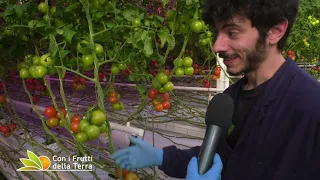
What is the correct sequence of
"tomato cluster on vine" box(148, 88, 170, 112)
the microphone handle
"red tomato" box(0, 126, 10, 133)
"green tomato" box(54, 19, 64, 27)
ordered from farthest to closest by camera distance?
"red tomato" box(0, 126, 10, 133) < "tomato cluster on vine" box(148, 88, 170, 112) < "green tomato" box(54, 19, 64, 27) < the microphone handle

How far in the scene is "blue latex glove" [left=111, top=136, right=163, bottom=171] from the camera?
1103 millimetres

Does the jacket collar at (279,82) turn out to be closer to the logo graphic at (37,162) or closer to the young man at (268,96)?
the young man at (268,96)

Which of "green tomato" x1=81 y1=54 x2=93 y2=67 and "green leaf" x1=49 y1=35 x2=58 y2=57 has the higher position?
"green leaf" x1=49 y1=35 x2=58 y2=57

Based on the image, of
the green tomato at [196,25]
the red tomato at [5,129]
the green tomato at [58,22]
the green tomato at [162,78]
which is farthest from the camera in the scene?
the red tomato at [5,129]

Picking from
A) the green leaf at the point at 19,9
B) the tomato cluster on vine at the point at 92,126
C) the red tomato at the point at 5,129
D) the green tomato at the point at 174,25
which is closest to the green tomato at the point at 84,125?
the tomato cluster on vine at the point at 92,126

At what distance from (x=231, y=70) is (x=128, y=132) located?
0.57 m

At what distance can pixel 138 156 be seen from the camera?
113 centimetres

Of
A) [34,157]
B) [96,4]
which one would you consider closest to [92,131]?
[96,4]

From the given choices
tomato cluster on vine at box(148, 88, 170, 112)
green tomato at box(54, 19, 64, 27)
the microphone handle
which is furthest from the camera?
tomato cluster on vine at box(148, 88, 170, 112)

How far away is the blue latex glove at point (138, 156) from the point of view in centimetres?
110

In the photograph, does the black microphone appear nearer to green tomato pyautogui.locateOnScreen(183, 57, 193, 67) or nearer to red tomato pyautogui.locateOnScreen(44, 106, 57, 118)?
green tomato pyautogui.locateOnScreen(183, 57, 193, 67)

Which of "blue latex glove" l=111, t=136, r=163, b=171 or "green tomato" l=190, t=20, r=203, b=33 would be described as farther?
"green tomato" l=190, t=20, r=203, b=33

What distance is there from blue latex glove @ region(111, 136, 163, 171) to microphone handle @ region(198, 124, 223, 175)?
1.36ft

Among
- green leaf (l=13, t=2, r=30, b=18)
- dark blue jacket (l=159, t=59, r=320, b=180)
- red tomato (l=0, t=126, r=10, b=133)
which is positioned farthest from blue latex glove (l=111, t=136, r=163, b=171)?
red tomato (l=0, t=126, r=10, b=133)
